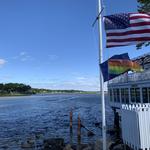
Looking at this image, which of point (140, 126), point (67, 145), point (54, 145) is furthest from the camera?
point (54, 145)

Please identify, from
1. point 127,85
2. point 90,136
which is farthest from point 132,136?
point 90,136

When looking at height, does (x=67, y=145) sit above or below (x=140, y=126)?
below

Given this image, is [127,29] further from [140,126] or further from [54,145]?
[54,145]

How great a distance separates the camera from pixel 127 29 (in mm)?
15438

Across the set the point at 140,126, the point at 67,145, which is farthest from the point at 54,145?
the point at 140,126

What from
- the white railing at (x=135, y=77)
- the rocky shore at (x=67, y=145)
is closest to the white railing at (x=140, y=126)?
the rocky shore at (x=67, y=145)

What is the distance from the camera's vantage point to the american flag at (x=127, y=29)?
601 inches

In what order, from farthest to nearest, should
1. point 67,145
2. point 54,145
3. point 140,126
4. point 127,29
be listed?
1. point 54,145
2. point 67,145
3. point 127,29
4. point 140,126

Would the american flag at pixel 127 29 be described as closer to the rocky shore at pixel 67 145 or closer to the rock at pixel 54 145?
the rocky shore at pixel 67 145

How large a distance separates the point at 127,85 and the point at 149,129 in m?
20.0

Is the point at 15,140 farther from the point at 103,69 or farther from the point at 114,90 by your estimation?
the point at 103,69

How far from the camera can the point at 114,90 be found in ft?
135

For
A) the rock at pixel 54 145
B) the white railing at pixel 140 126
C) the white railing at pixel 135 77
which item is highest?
the white railing at pixel 135 77

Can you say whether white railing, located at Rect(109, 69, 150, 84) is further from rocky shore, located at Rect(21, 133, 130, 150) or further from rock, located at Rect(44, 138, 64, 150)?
rock, located at Rect(44, 138, 64, 150)
